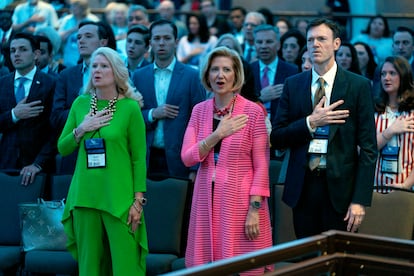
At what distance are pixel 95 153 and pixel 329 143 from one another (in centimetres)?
149

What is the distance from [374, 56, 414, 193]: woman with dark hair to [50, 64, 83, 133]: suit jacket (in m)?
2.29

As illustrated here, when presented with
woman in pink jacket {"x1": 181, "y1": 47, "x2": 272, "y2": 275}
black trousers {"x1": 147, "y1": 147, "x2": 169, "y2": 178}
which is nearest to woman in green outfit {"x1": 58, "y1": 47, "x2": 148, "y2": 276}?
woman in pink jacket {"x1": 181, "y1": 47, "x2": 272, "y2": 275}

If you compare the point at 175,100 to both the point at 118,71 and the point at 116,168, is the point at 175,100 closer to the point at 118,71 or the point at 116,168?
the point at 118,71

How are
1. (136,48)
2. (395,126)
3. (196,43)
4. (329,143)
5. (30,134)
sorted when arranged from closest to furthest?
1. (329,143)
2. (395,126)
3. (30,134)
4. (136,48)
5. (196,43)

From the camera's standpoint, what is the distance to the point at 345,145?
18.7ft

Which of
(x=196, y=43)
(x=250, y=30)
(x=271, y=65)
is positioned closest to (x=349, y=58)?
(x=271, y=65)

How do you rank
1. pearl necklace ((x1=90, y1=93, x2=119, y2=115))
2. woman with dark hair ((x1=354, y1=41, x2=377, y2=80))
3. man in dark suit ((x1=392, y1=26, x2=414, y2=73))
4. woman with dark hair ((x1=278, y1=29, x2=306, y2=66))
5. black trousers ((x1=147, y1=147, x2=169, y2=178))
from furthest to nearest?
1. man in dark suit ((x1=392, y1=26, x2=414, y2=73))
2. woman with dark hair ((x1=354, y1=41, x2=377, y2=80))
3. woman with dark hair ((x1=278, y1=29, x2=306, y2=66))
4. black trousers ((x1=147, y1=147, x2=169, y2=178))
5. pearl necklace ((x1=90, y1=93, x2=119, y2=115))

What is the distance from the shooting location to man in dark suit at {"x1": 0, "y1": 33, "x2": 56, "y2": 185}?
775cm

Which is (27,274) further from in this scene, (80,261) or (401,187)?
(401,187)

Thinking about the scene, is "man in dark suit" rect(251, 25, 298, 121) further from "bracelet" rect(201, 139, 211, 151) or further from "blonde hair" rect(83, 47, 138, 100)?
"bracelet" rect(201, 139, 211, 151)

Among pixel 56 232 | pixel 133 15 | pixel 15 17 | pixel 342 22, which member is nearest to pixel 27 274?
pixel 56 232

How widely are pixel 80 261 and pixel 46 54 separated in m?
3.58

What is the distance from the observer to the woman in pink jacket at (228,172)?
19.5ft

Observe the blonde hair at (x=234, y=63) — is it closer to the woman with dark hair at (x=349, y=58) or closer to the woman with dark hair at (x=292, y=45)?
the woman with dark hair at (x=349, y=58)
